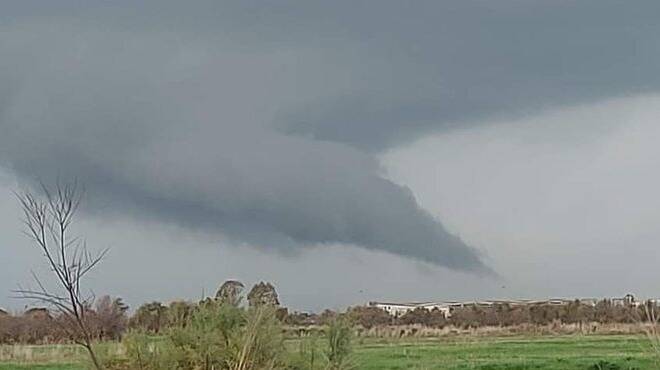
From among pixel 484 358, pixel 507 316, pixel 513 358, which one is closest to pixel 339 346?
pixel 513 358

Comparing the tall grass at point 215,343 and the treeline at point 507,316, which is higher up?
the treeline at point 507,316

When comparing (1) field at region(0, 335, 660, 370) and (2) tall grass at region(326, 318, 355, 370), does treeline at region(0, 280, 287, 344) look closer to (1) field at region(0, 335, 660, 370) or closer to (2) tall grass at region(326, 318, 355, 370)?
(2) tall grass at region(326, 318, 355, 370)

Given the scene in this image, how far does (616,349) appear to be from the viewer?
49.7 m

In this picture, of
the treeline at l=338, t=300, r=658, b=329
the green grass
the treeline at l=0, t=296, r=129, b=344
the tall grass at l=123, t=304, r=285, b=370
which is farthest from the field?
the treeline at l=338, t=300, r=658, b=329

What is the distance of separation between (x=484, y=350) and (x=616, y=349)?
20.1 feet

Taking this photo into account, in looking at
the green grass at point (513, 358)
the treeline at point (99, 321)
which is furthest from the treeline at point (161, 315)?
the green grass at point (513, 358)

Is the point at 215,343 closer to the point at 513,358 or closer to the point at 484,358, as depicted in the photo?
the point at 513,358

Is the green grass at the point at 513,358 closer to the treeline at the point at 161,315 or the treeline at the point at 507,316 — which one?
the treeline at the point at 161,315

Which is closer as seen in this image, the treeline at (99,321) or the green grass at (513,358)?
the treeline at (99,321)

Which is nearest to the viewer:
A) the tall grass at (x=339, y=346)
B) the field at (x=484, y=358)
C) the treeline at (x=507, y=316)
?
the tall grass at (x=339, y=346)

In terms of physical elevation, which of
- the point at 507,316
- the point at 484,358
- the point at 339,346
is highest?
the point at 507,316

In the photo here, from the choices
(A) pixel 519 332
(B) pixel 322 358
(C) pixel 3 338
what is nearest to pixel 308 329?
(B) pixel 322 358

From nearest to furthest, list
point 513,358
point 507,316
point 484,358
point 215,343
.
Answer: point 215,343 < point 513,358 < point 484,358 < point 507,316

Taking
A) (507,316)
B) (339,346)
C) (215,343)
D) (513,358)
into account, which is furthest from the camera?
(507,316)
